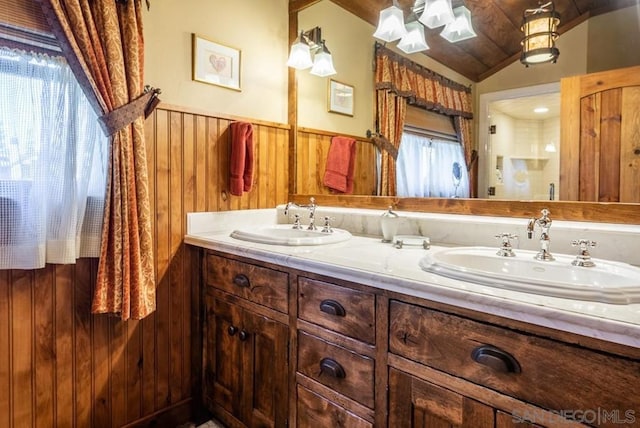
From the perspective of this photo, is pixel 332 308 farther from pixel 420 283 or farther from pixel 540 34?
pixel 540 34

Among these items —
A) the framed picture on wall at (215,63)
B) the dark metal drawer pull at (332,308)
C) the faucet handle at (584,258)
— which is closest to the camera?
the faucet handle at (584,258)

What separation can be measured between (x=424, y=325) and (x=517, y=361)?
214mm

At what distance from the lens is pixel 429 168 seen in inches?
64.8

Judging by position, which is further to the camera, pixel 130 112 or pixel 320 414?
pixel 130 112

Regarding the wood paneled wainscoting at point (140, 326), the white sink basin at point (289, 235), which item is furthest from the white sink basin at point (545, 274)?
the wood paneled wainscoting at point (140, 326)

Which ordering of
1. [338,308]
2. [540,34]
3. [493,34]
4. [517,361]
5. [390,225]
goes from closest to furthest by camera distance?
[517,361] → [338,308] → [540,34] → [493,34] → [390,225]

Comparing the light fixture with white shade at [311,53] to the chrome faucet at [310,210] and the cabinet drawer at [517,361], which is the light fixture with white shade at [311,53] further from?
the cabinet drawer at [517,361]

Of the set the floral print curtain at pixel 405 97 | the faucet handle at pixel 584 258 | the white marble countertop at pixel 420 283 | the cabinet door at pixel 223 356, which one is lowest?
the cabinet door at pixel 223 356

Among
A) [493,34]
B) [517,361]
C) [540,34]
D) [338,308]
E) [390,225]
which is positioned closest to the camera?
[517,361]

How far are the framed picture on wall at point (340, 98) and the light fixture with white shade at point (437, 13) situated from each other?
0.53m

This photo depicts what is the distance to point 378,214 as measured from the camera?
5.80ft

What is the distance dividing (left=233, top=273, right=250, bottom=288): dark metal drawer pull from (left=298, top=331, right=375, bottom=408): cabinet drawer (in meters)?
0.34

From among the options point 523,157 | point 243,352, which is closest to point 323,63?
point 523,157

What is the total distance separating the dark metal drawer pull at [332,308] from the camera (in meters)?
1.10
